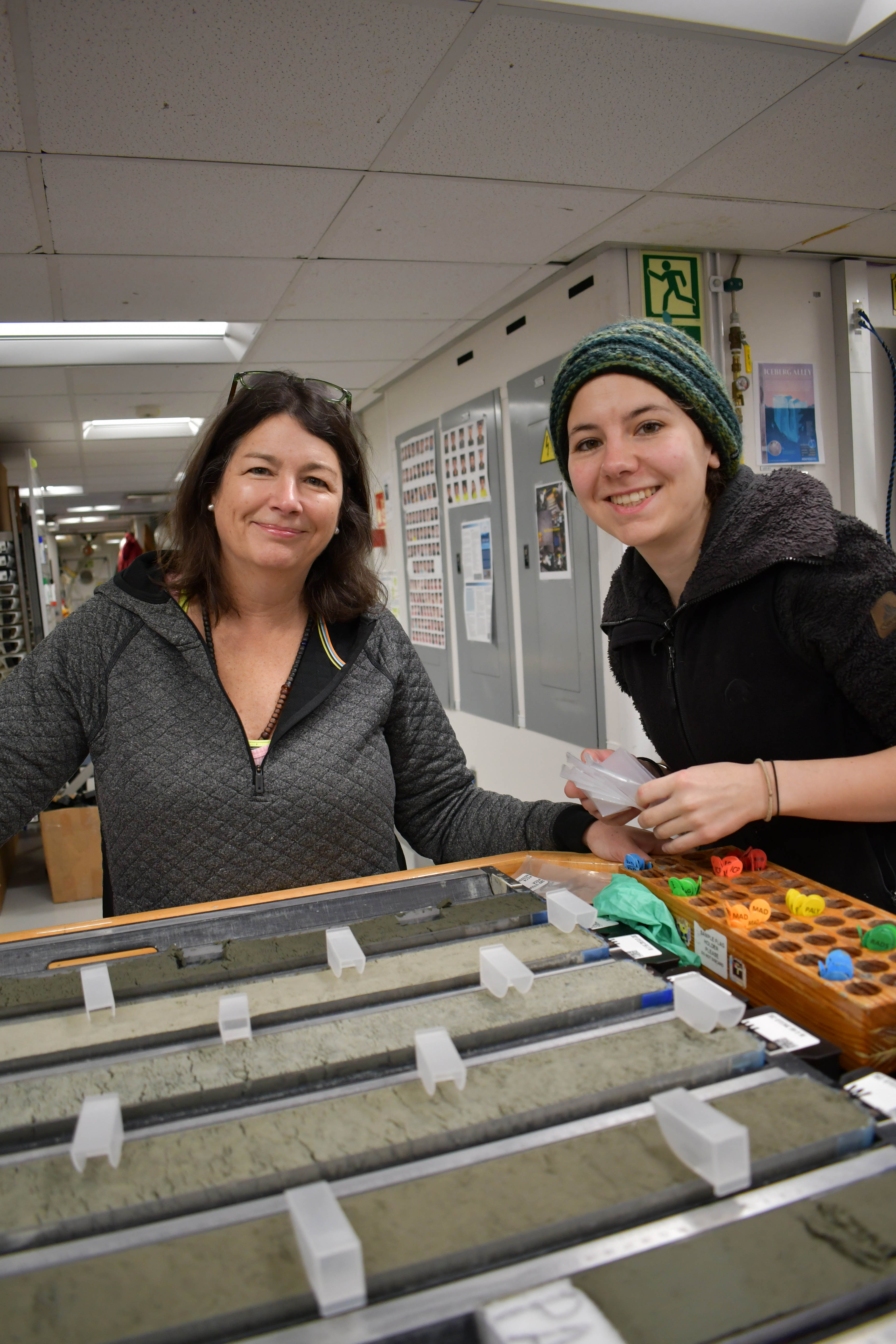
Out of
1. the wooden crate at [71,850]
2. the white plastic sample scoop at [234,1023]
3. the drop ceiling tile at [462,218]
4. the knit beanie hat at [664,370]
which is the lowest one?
the wooden crate at [71,850]

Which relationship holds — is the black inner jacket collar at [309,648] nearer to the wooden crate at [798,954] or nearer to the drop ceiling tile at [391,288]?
the wooden crate at [798,954]

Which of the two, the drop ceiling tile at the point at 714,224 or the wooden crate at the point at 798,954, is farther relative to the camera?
the drop ceiling tile at the point at 714,224

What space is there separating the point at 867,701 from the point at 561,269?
299 centimetres

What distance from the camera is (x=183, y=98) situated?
2.11 m

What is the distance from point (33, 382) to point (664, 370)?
14.2 ft

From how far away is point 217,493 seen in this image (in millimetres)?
1622

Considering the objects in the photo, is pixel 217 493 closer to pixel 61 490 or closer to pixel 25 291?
pixel 25 291

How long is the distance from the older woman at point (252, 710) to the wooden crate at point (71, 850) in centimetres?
316

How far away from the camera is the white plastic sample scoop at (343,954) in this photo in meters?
0.86

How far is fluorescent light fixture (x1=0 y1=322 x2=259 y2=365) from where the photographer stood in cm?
411

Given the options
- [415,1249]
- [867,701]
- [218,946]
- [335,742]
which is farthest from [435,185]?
[415,1249]

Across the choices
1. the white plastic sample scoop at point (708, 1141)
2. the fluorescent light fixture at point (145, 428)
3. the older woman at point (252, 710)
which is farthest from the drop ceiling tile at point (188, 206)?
the fluorescent light fixture at point (145, 428)

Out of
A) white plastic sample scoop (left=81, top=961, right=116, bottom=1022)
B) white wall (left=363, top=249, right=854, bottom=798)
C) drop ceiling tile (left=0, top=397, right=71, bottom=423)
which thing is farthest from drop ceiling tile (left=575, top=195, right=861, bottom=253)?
drop ceiling tile (left=0, top=397, right=71, bottom=423)

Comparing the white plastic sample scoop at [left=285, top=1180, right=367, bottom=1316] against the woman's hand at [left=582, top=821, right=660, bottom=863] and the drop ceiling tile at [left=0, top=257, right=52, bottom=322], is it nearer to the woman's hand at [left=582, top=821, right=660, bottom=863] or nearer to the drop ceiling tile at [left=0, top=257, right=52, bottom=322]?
the woman's hand at [left=582, top=821, right=660, bottom=863]
